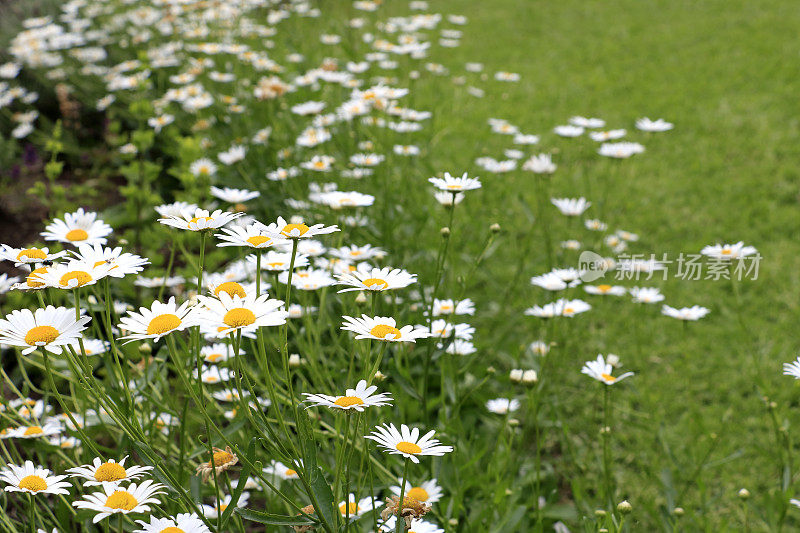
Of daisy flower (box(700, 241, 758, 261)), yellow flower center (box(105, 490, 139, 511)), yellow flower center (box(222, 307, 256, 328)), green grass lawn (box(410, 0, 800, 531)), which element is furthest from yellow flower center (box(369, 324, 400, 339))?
daisy flower (box(700, 241, 758, 261))

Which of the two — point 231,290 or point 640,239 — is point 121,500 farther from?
point 640,239

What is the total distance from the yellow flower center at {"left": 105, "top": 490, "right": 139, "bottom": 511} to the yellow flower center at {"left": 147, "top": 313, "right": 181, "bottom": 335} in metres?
0.25

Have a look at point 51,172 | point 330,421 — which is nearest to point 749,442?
point 330,421

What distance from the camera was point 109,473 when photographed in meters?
1.07

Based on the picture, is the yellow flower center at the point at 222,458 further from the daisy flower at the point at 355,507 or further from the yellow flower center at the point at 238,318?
the yellow flower center at the point at 238,318

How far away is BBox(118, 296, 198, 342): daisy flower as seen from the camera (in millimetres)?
983

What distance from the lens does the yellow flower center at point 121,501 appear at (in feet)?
3.28

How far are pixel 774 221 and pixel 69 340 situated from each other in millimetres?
3845

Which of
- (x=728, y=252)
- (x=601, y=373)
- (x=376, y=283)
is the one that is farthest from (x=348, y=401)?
(x=728, y=252)

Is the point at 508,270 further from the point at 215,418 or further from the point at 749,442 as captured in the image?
the point at 215,418

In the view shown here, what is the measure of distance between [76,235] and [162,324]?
548 mm

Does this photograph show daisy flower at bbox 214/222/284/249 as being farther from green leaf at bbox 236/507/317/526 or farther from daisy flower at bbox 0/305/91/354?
green leaf at bbox 236/507/317/526

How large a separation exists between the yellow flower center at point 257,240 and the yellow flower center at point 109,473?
416 mm

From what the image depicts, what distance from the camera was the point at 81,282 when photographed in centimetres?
107
